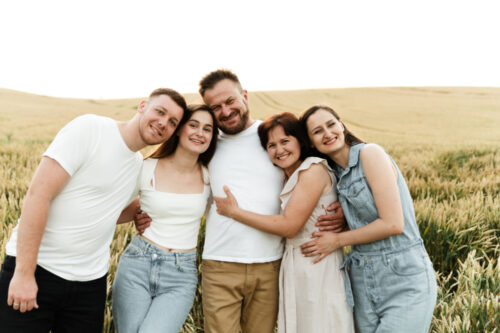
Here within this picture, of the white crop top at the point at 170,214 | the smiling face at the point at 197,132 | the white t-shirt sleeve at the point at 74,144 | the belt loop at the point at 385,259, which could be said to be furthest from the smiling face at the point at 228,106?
the belt loop at the point at 385,259

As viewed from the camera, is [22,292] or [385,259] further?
[385,259]

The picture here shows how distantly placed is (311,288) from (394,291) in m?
0.52

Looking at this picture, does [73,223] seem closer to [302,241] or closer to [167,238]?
[167,238]

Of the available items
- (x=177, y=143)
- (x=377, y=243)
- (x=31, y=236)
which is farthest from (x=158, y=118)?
(x=377, y=243)

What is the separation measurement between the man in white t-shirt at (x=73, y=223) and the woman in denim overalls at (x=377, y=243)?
4.18 ft

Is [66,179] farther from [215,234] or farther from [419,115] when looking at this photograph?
[419,115]

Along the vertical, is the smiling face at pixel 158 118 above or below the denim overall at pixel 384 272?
above

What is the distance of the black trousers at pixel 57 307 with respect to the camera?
203cm

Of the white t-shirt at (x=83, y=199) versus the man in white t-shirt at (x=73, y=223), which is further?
the white t-shirt at (x=83, y=199)

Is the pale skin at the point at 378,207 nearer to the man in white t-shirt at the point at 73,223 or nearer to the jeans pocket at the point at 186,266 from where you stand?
the jeans pocket at the point at 186,266

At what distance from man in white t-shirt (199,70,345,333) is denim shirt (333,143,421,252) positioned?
13cm

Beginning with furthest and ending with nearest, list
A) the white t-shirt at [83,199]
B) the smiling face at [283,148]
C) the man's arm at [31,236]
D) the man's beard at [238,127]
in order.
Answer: the man's beard at [238,127] → the smiling face at [283,148] → the white t-shirt at [83,199] → the man's arm at [31,236]

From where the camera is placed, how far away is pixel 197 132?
2.67 m

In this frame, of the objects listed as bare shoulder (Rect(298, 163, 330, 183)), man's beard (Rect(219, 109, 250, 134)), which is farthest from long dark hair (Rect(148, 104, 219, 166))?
bare shoulder (Rect(298, 163, 330, 183))
